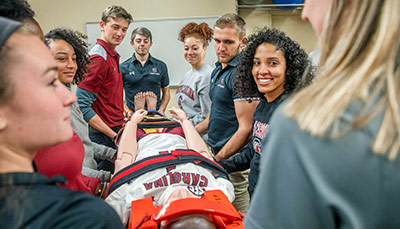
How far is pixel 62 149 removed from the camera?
0.72 metres

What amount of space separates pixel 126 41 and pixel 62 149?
368 centimetres

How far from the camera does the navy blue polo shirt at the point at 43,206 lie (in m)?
0.46

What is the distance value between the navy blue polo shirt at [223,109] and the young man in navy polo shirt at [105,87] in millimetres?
723

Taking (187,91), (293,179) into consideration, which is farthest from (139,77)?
(293,179)

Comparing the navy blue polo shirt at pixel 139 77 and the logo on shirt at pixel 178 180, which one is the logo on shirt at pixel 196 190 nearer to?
the logo on shirt at pixel 178 180

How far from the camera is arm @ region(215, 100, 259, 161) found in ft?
5.73

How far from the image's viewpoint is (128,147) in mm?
1655

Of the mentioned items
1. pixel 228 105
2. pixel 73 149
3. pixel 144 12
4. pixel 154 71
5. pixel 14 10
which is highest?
pixel 144 12

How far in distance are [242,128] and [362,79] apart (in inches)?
54.3

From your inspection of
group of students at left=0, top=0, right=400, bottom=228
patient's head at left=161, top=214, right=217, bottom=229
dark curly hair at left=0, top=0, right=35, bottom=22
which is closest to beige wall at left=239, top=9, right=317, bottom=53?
dark curly hair at left=0, top=0, right=35, bottom=22

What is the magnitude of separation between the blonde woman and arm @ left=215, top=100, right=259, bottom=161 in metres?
1.30

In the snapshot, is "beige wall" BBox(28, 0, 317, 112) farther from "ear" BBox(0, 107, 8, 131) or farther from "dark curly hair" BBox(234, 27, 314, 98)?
"ear" BBox(0, 107, 8, 131)

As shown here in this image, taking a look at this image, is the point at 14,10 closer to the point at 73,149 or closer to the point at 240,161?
the point at 73,149

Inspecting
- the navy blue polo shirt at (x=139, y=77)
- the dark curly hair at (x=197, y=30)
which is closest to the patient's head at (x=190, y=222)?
the dark curly hair at (x=197, y=30)
